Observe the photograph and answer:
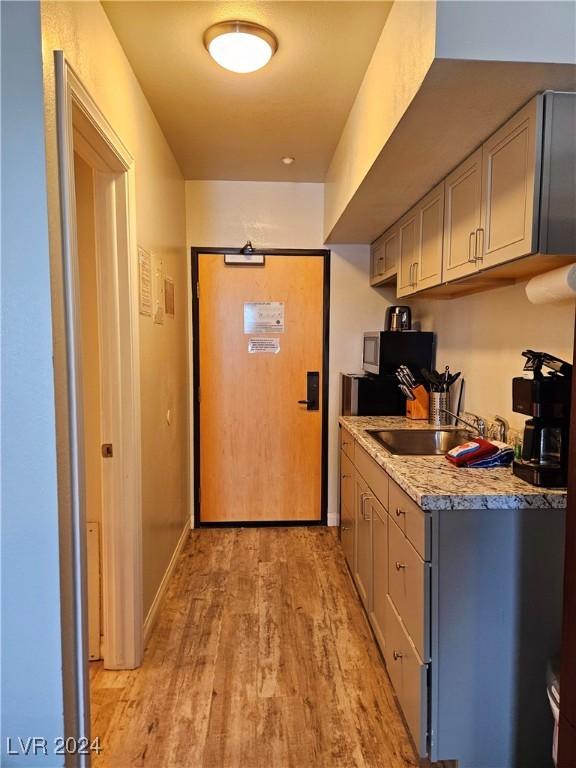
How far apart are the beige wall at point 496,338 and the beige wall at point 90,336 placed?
1.85m

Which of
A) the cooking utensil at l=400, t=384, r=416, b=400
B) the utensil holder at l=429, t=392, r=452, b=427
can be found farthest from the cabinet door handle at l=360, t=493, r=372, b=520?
the cooking utensil at l=400, t=384, r=416, b=400

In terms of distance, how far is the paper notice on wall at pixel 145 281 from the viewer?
6.59ft

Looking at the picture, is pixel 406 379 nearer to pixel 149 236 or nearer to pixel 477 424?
pixel 477 424

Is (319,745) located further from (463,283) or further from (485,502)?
(463,283)

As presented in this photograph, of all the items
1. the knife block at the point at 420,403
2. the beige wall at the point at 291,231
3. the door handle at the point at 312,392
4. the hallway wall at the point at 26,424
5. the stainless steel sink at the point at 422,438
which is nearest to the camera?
the hallway wall at the point at 26,424

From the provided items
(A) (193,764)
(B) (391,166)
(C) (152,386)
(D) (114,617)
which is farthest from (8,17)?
(A) (193,764)

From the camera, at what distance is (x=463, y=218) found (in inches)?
69.2

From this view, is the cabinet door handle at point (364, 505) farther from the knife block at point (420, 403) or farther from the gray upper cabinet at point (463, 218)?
the gray upper cabinet at point (463, 218)

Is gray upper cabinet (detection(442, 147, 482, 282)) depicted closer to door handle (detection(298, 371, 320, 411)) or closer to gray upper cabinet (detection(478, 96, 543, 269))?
gray upper cabinet (detection(478, 96, 543, 269))

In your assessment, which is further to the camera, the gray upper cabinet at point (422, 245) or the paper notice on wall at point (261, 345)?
the paper notice on wall at point (261, 345)

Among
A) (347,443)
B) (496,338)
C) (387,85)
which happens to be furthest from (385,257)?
(387,85)

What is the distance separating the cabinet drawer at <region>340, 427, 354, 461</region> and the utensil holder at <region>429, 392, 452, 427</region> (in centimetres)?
49

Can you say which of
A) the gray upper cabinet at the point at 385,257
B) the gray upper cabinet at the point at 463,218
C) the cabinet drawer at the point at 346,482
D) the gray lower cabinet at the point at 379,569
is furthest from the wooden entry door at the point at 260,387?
the gray upper cabinet at the point at 463,218

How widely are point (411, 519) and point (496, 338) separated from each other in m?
1.09
